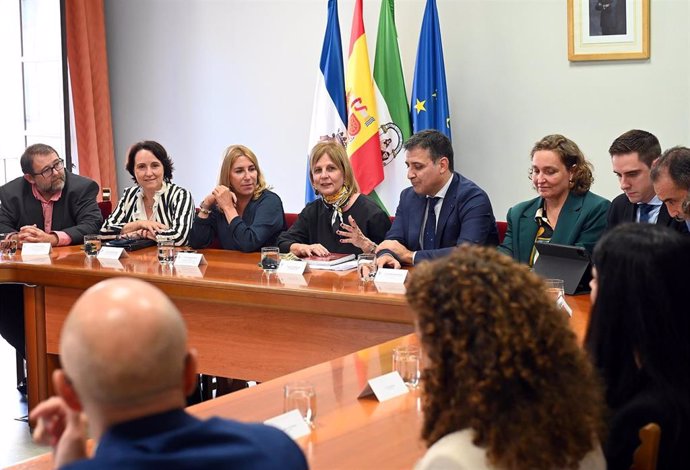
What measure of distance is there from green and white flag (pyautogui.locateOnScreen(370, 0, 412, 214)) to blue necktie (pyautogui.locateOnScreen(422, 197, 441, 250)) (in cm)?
135

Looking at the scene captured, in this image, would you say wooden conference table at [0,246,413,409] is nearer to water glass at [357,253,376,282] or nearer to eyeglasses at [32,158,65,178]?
water glass at [357,253,376,282]

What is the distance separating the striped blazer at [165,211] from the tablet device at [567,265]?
6.51ft

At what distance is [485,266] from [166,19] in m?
5.74

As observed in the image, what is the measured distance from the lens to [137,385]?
1.11 meters

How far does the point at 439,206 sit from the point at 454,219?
108 mm

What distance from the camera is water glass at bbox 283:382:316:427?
78.2 inches

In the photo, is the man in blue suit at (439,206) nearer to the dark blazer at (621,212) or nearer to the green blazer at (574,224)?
the green blazer at (574,224)

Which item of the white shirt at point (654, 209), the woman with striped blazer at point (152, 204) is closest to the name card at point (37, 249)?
the woman with striped blazer at point (152, 204)

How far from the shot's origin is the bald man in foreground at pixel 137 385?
1099 mm

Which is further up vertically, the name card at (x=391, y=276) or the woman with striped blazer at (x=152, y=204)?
the woman with striped blazer at (x=152, y=204)

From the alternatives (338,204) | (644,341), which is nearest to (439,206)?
(338,204)

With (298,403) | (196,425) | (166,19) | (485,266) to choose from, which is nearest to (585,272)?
(298,403)

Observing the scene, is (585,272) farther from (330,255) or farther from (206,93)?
(206,93)

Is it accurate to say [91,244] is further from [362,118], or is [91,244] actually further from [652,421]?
[652,421]
